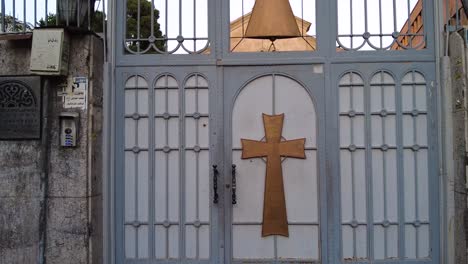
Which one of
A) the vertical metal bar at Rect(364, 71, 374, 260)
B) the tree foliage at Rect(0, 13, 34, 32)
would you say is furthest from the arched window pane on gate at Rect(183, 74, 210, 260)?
the tree foliage at Rect(0, 13, 34, 32)

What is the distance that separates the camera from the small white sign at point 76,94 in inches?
196

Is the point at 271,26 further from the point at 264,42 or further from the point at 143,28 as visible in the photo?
the point at 143,28

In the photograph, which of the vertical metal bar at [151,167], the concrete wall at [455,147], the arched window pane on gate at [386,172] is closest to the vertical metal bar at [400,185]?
the arched window pane on gate at [386,172]

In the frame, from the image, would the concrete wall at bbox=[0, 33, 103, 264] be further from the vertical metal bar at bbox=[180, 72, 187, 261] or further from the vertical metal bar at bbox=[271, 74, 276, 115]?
the vertical metal bar at bbox=[271, 74, 276, 115]

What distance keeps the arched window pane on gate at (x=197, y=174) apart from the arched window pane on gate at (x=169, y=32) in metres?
0.44

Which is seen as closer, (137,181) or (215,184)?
(215,184)

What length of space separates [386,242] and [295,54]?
206 cm

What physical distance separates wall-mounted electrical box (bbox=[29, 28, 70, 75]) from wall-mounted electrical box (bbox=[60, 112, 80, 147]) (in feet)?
1.38

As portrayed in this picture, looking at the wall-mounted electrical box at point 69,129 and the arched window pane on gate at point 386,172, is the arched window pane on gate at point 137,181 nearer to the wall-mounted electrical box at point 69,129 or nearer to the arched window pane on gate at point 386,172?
the wall-mounted electrical box at point 69,129

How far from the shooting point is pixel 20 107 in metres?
4.96

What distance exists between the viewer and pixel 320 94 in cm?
511

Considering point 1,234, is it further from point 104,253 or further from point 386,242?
point 386,242

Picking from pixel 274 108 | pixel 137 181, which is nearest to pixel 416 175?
pixel 274 108

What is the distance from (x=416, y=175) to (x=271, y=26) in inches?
80.8
